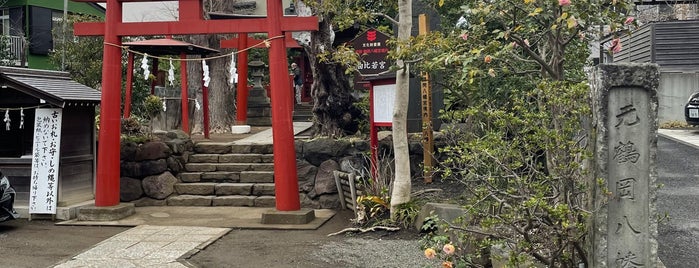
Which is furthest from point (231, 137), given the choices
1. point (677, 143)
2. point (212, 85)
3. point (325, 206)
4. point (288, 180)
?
point (677, 143)

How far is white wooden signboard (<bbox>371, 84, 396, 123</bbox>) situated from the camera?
9.88 m

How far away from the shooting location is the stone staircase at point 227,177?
449 inches

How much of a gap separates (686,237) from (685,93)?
1541 centimetres

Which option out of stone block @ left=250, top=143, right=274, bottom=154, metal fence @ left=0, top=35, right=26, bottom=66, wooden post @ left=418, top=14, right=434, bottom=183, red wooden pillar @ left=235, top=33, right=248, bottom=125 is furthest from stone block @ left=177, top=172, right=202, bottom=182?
metal fence @ left=0, top=35, right=26, bottom=66

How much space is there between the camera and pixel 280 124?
966 centimetres

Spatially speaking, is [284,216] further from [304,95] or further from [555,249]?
[304,95]

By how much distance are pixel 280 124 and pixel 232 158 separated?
3207 millimetres

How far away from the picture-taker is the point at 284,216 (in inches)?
367

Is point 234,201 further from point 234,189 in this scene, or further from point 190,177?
point 190,177

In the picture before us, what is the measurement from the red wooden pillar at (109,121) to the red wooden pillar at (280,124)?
9.04 ft

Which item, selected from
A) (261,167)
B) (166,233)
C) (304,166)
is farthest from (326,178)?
(166,233)

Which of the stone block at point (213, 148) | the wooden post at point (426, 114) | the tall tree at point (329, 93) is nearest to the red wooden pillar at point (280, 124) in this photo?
the wooden post at point (426, 114)

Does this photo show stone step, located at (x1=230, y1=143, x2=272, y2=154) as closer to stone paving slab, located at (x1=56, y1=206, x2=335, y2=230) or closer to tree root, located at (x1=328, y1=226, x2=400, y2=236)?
stone paving slab, located at (x1=56, y1=206, x2=335, y2=230)

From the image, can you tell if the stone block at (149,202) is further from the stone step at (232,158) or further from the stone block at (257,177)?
the stone block at (257,177)
